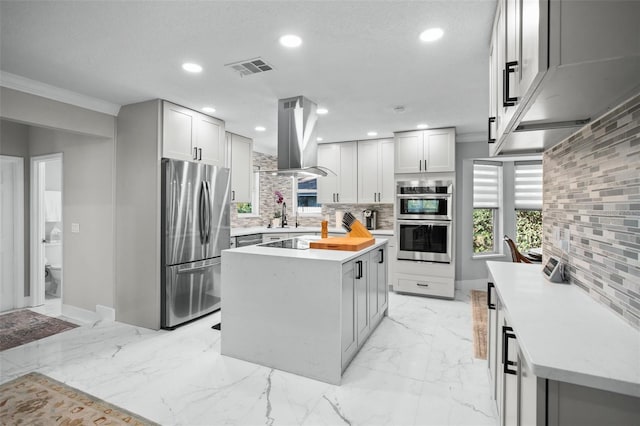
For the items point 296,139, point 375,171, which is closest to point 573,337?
point 296,139

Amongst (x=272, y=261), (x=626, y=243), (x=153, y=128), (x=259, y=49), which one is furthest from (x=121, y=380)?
(x=626, y=243)

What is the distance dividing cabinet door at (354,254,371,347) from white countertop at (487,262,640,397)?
49.1 inches

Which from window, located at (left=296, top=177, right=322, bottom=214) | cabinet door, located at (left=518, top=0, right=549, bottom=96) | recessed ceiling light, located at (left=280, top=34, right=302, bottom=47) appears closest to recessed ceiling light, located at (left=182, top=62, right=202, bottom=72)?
recessed ceiling light, located at (left=280, top=34, right=302, bottom=47)

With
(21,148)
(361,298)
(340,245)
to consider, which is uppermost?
(21,148)

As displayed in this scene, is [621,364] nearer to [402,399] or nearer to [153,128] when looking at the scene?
[402,399]

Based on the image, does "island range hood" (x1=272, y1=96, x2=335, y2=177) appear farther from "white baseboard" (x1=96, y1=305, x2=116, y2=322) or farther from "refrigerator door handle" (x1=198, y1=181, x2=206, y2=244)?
"white baseboard" (x1=96, y1=305, x2=116, y2=322)

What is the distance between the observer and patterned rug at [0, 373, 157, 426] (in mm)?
1967

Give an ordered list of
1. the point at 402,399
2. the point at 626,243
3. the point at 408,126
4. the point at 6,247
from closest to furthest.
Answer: the point at 626,243 → the point at 402,399 → the point at 6,247 → the point at 408,126

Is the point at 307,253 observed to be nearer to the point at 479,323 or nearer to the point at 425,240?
the point at 479,323

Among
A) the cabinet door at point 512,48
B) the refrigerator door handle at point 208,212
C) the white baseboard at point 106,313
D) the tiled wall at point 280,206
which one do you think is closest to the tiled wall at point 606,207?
the cabinet door at point 512,48

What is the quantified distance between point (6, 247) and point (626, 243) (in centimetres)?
599

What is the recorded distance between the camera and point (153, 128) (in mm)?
3441

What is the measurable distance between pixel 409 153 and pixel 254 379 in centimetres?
370

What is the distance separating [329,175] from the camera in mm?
5582
